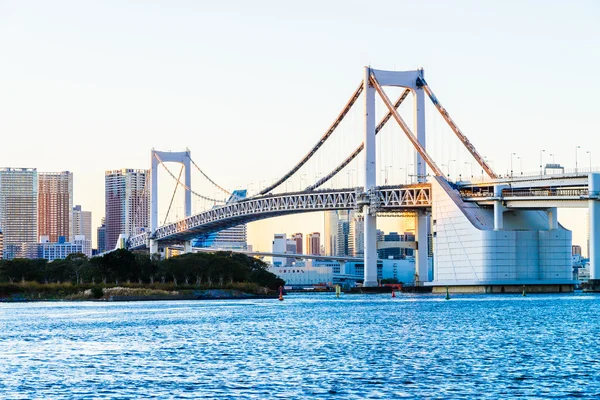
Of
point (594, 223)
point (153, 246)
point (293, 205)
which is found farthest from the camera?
point (153, 246)

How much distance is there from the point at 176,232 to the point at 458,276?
5268 cm

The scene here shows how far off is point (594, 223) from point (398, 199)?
19583mm

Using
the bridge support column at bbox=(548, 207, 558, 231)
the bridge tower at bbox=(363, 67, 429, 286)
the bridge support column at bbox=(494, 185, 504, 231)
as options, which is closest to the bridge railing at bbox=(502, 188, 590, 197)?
the bridge support column at bbox=(494, 185, 504, 231)

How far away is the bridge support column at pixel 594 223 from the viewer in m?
79.1

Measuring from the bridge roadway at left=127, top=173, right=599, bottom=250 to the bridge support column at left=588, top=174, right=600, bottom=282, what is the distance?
0.34 meters

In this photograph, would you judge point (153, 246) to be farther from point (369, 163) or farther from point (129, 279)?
point (369, 163)

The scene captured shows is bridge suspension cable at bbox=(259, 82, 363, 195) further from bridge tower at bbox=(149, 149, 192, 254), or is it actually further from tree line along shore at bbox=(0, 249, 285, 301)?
bridge tower at bbox=(149, 149, 192, 254)

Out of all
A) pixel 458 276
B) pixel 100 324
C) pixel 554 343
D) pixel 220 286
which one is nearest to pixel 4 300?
pixel 220 286

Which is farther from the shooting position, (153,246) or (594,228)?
(153,246)

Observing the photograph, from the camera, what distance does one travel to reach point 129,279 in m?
104

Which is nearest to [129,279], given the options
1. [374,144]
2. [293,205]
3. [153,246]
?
[293,205]

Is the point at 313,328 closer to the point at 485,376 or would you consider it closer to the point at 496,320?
the point at 496,320

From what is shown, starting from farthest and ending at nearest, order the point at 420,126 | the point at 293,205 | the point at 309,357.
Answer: the point at 293,205 < the point at 420,126 < the point at 309,357

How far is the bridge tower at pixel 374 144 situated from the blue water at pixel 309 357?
1614 inches
